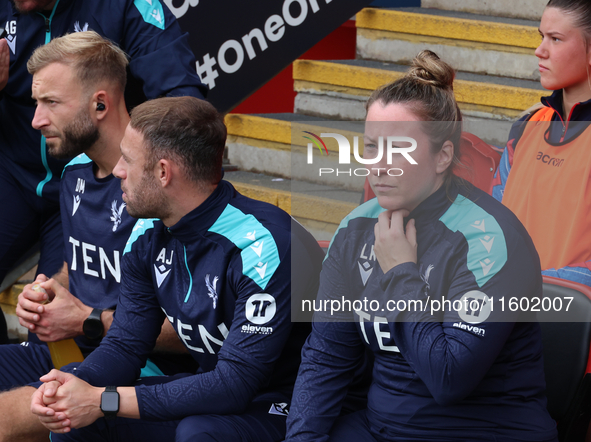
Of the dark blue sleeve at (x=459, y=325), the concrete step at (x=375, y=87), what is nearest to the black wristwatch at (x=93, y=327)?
the dark blue sleeve at (x=459, y=325)

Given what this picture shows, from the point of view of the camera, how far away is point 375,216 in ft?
5.67

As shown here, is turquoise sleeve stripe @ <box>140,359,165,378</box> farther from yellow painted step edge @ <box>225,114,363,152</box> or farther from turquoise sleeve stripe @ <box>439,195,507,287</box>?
yellow painted step edge @ <box>225,114,363,152</box>

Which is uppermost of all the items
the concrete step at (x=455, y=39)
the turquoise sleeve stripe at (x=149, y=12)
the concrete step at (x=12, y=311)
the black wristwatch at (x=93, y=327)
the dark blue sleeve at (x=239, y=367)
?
the turquoise sleeve stripe at (x=149, y=12)

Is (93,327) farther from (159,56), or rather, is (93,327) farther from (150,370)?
(159,56)

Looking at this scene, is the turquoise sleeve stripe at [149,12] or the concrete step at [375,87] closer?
the turquoise sleeve stripe at [149,12]

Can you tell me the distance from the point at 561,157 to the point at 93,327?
1.57 meters

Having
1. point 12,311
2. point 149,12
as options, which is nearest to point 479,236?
point 149,12

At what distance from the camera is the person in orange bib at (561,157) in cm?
220

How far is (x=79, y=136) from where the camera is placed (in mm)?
2363

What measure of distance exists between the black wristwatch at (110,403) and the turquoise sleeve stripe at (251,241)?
0.45 m

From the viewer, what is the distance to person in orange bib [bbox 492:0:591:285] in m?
2.20

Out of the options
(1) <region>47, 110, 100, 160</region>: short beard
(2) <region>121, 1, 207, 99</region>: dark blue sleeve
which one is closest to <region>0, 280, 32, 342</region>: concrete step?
(1) <region>47, 110, 100, 160</region>: short beard

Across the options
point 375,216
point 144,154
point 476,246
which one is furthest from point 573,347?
point 144,154

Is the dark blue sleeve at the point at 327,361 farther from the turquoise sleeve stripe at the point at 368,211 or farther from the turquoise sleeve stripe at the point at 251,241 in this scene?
the turquoise sleeve stripe at the point at 251,241
